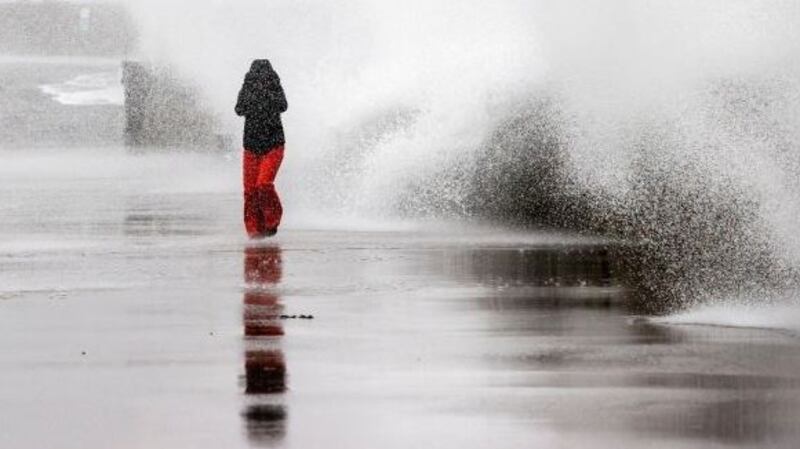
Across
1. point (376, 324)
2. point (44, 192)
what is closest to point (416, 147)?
point (44, 192)

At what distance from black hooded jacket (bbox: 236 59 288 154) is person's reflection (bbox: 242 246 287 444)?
2820mm

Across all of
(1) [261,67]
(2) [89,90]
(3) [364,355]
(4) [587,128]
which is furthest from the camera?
(2) [89,90]

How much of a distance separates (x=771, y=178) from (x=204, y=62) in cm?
2784

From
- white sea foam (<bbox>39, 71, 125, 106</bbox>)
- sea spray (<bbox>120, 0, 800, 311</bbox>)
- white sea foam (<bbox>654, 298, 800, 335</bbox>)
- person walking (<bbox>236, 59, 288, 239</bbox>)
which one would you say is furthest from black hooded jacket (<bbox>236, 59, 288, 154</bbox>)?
white sea foam (<bbox>39, 71, 125, 106</bbox>)

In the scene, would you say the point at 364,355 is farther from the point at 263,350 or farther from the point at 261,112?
the point at 261,112

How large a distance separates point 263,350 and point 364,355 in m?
0.60

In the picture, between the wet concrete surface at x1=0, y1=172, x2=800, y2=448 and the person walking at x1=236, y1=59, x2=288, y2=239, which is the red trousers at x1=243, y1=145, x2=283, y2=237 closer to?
the person walking at x1=236, y1=59, x2=288, y2=239

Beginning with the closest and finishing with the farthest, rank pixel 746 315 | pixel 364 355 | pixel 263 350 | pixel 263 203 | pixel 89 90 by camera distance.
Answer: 1. pixel 364 355
2. pixel 263 350
3. pixel 746 315
4. pixel 263 203
5. pixel 89 90

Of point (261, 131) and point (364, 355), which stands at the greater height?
point (261, 131)

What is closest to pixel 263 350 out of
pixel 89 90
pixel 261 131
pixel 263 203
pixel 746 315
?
pixel 746 315

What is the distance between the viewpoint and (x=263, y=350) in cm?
1241

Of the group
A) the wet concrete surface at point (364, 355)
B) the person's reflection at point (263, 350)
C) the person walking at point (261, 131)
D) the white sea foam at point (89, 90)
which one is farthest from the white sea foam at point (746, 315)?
the white sea foam at point (89, 90)

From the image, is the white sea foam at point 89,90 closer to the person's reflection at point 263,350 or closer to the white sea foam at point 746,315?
the person's reflection at point 263,350

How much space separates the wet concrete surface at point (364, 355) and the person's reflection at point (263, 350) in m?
0.02
